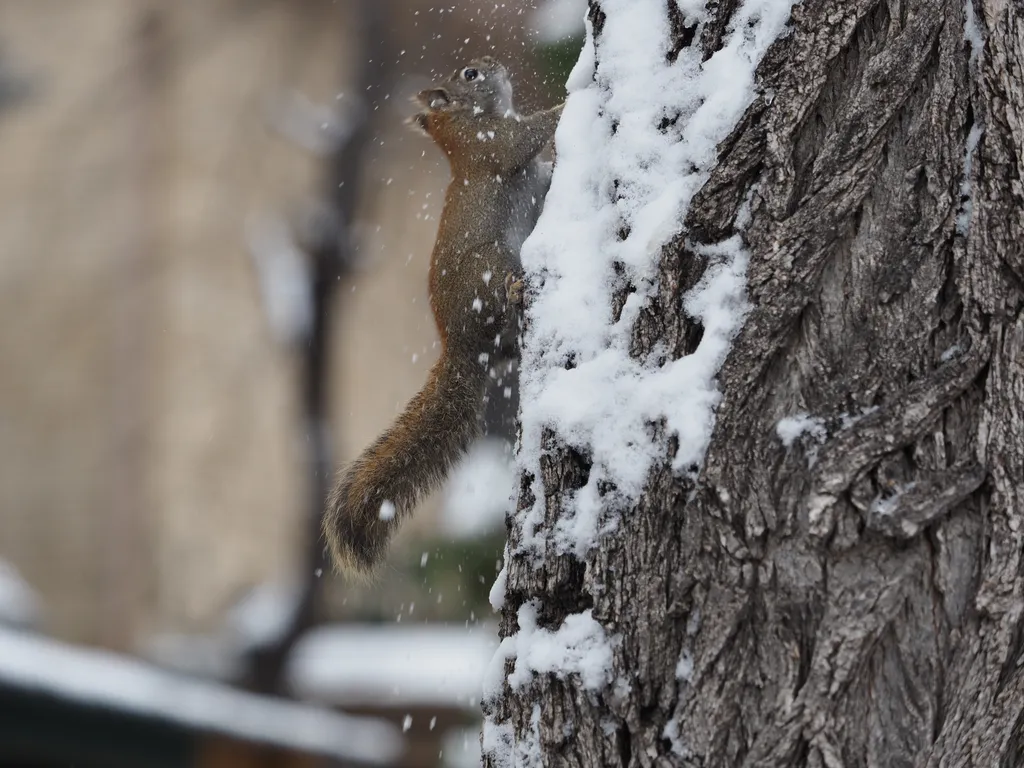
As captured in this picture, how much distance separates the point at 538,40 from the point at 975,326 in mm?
2705

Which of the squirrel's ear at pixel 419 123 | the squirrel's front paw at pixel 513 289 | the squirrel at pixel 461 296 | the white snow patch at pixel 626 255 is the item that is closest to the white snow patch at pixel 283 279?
the squirrel's ear at pixel 419 123

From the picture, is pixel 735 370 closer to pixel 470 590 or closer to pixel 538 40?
pixel 538 40

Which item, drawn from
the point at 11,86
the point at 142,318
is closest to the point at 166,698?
the point at 11,86

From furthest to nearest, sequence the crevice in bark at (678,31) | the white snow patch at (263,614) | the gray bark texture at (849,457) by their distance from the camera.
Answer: the white snow patch at (263,614), the crevice in bark at (678,31), the gray bark texture at (849,457)

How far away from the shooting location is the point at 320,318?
5.97 m

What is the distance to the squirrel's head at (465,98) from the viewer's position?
276cm

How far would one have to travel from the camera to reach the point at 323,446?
6.04 meters

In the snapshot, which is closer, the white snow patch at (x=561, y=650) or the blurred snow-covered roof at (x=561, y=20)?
the white snow patch at (x=561, y=650)

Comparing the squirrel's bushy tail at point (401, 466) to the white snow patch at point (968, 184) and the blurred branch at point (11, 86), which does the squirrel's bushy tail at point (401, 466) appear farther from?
the blurred branch at point (11, 86)

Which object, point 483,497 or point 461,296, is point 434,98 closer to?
point 461,296

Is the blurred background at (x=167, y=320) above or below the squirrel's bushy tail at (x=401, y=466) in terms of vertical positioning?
above

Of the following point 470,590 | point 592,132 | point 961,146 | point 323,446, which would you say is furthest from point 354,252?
point 961,146

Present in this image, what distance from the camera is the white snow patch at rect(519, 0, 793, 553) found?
1.33 meters

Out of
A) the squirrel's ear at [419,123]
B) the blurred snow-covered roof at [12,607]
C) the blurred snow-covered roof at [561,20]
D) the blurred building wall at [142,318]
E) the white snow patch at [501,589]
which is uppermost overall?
the blurred building wall at [142,318]
